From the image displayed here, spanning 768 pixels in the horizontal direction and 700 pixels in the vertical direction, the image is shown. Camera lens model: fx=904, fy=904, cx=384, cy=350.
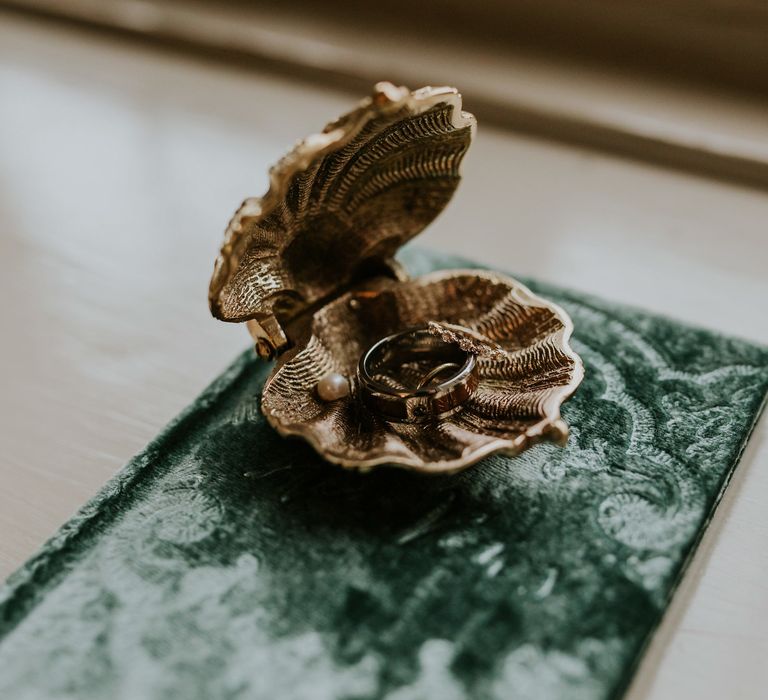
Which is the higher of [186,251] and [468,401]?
[468,401]

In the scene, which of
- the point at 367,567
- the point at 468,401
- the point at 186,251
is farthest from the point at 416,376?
the point at 186,251

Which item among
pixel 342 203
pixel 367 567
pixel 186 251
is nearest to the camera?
pixel 367 567

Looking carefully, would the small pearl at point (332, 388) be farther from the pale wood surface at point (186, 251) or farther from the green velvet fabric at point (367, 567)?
the pale wood surface at point (186, 251)

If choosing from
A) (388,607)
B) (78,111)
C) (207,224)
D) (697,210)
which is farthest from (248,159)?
(388,607)

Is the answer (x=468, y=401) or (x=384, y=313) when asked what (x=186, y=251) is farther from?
(x=468, y=401)

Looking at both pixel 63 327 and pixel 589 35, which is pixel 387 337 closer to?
pixel 63 327

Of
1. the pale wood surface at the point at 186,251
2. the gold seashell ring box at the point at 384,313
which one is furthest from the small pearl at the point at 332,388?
the pale wood surface at the point at 186,251

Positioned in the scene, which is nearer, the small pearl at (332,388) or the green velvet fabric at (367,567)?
the green velvet fabric at (367,567)
